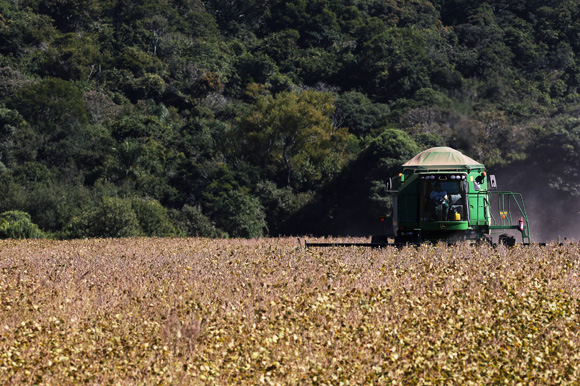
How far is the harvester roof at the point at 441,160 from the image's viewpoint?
24.8 metres

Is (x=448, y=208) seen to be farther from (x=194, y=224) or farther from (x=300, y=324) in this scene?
(x=194, y=224)

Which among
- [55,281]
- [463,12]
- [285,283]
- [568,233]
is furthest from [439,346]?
[463,12]

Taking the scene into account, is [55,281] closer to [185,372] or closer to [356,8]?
[185,372]

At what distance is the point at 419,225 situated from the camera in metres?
23.3

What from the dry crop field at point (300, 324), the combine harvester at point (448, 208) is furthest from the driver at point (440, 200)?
the dry crop field at point (300, 324)

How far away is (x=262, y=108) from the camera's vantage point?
72375 mm

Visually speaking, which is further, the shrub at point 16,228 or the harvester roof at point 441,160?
the shrub at point 16,228

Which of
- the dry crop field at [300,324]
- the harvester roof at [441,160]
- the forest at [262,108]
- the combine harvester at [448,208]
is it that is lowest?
the dry crop field at [300,324]

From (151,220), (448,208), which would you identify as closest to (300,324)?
(448,208)

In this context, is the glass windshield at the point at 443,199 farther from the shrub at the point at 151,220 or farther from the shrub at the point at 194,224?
the shrub at the point at 194,224

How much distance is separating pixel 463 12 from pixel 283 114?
167 feet

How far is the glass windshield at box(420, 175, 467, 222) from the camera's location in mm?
23062

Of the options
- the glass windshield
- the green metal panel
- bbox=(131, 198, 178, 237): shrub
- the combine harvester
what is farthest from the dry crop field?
Result: bbox=(131, 198, 178, 237): shrub

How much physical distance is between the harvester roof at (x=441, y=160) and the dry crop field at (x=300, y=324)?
954 cm
